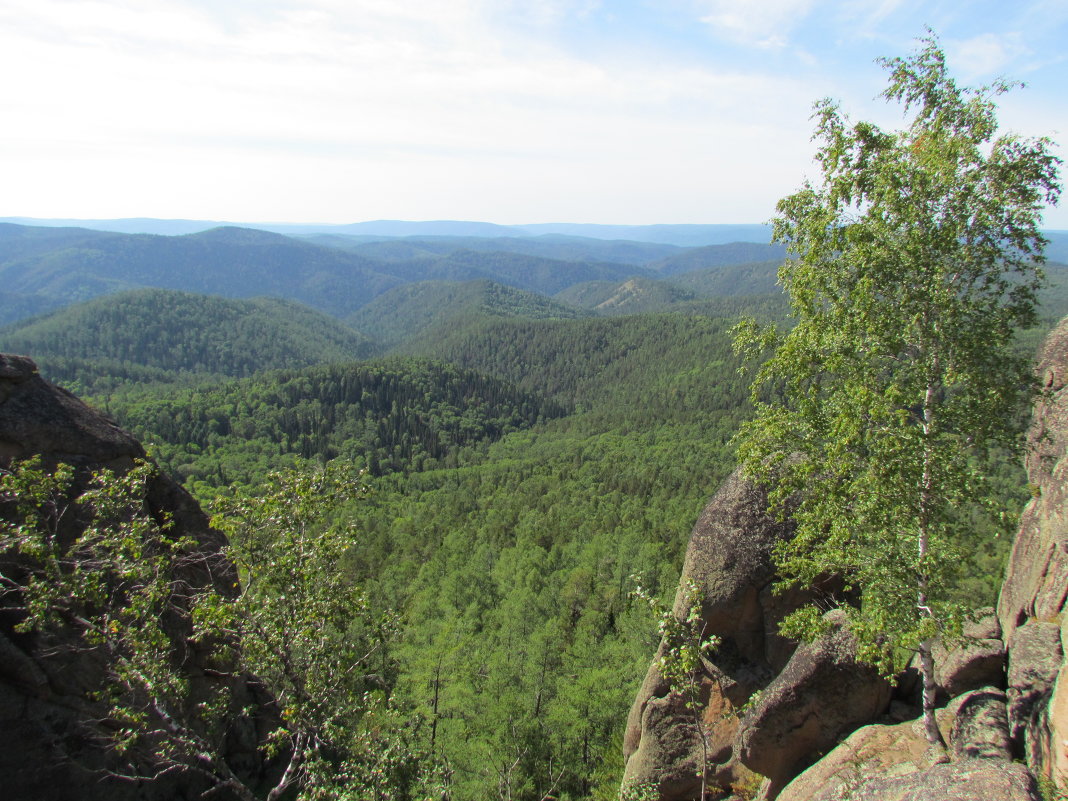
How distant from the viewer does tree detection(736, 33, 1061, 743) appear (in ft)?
35.2

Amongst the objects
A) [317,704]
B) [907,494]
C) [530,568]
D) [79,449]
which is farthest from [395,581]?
[907,494]

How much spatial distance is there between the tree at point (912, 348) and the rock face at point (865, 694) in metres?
1.33

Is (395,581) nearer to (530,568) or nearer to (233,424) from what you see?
(530,568)

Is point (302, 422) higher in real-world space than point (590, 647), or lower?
lower

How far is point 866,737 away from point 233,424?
156 m

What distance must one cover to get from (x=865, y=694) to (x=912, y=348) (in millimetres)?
7929

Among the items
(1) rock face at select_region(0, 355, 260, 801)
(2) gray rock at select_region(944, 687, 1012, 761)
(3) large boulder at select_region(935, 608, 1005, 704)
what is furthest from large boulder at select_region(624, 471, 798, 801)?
(1) rock face at select_region(0, 355, 260, 801)

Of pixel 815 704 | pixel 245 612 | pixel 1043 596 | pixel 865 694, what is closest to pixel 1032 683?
pixel 1043 596

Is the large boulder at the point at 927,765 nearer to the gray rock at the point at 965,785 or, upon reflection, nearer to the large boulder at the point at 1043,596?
the gray rock at the point at 965,785

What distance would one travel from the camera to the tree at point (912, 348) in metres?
10.7

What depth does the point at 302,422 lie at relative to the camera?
156 metres

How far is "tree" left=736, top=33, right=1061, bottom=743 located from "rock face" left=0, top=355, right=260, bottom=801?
1351cm

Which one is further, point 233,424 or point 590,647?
point 233,424

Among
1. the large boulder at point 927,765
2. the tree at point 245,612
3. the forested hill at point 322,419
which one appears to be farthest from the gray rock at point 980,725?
the forested hill at point 322,419
